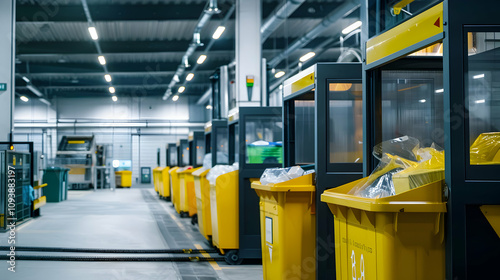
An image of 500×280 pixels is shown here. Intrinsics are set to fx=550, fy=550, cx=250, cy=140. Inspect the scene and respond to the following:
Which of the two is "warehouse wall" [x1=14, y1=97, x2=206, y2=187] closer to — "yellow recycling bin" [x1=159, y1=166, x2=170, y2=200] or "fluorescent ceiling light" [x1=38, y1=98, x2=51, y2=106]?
"fluorescent ceiling light" [x1=38, y1=98, x2=51, y2=106]

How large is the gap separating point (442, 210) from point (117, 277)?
4272 millimetres

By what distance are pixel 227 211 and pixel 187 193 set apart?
17.4 ft

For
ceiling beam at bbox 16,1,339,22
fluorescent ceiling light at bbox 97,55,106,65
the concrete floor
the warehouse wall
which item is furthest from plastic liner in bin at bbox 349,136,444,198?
the warehouse wall

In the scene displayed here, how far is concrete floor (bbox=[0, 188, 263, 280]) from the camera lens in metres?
6.30

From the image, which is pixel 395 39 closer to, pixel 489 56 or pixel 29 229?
pixel 489 56

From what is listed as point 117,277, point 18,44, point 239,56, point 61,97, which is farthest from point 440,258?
point 61,97

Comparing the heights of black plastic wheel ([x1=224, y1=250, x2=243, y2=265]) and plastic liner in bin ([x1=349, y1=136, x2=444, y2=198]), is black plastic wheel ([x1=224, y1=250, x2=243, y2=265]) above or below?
below

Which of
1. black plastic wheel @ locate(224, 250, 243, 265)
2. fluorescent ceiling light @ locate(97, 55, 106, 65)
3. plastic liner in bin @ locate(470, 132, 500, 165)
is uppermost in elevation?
fluorescent ceiling light @ locate(97, 55, 106, 65)

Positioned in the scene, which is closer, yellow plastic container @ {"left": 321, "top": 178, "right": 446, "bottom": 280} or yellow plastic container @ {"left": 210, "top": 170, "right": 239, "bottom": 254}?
yellow plastic container @ {"left": 321, "top": 178, "right": 446, "bottom": 280}

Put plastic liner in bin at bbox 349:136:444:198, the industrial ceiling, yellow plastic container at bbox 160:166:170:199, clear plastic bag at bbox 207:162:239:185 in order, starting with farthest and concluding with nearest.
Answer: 1. yellow plastic container at bbox 160:166:170:199
2. the industrial ceiling
3. clear plastic bag at bbox 207:162:239:185
4. plastic liner in bin at bbox 349:136:444:198

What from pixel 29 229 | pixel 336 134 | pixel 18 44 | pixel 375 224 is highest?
pixel 18 44

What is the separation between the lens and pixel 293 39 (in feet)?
57.5

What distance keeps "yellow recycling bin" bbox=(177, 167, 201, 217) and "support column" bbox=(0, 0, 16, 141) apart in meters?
3.73

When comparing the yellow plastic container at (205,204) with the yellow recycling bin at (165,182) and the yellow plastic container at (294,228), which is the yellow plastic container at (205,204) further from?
the yellow recycling bin at (165,182)
